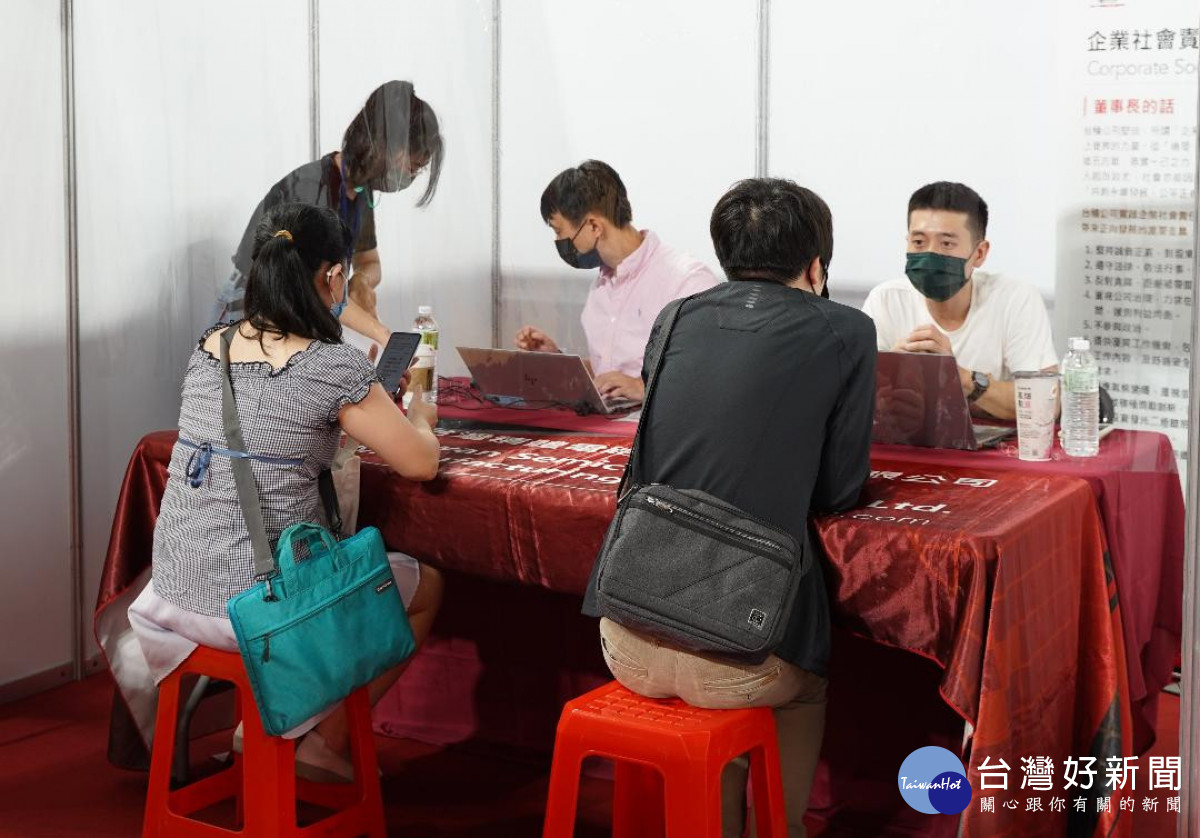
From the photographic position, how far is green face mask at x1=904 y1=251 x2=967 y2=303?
2.69 metres

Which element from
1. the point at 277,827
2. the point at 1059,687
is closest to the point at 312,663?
the point at 277,827

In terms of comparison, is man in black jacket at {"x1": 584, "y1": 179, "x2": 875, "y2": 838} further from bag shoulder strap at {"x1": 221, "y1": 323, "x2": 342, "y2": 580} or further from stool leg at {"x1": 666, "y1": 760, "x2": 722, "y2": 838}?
bag shoulder strap at {"x1": 221, "y1": 323, "x2": 342, "y2": 580}

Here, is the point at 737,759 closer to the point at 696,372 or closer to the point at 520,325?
the point at 696,372

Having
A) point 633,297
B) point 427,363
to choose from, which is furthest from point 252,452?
point 633,297

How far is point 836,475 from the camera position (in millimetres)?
1991

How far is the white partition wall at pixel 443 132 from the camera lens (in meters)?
3.25

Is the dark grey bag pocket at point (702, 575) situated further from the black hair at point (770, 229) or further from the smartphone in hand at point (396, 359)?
the smartphone in hand at point (396, 359)

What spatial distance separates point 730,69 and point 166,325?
1.55m

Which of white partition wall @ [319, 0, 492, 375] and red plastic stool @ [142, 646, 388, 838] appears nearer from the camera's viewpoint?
red plastic stool @ [142, 646, 388, 838]

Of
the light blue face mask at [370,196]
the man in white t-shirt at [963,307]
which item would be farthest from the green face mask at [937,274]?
the light blue face mask at [370,196]

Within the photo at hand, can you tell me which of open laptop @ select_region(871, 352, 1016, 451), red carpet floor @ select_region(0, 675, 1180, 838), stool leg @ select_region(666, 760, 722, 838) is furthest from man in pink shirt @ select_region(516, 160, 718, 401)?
stool leg @ select_region(666, 760, 722, 838)

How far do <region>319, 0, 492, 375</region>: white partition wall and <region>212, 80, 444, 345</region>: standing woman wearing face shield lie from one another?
0.02 metres

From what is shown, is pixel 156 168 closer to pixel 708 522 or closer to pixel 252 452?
pixel 252 452

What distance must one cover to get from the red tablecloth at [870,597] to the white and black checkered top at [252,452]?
0.82 ft
